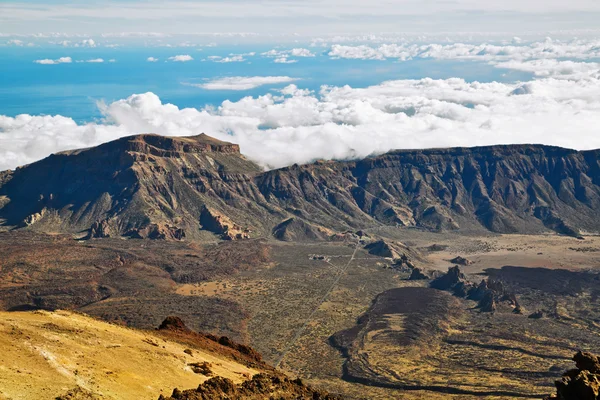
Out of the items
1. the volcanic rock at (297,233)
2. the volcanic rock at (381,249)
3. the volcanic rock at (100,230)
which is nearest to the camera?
the volcanic rock at (381,249)

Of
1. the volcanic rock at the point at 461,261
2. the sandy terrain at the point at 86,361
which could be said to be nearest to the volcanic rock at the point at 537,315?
the volcanic rock at the point at 461,261

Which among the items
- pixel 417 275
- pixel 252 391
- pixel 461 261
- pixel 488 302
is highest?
pixel 252 391

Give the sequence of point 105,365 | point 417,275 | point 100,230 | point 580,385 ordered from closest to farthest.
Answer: point 580,385
point 105,365
point 417,275
point 100,230

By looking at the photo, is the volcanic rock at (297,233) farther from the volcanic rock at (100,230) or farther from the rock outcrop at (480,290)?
the rock outcrop at (480,290)

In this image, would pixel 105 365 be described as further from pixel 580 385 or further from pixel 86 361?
pixel 580 385

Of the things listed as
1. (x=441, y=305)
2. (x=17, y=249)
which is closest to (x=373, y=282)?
(x=441, y=305)

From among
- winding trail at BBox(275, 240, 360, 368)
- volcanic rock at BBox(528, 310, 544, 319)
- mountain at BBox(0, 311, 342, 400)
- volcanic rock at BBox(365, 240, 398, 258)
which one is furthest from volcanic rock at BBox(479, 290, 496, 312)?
mountain at BBox(0, 311, 342, 400)

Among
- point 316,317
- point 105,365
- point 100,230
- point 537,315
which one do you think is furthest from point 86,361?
point 100,230

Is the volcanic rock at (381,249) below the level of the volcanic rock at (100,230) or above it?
below

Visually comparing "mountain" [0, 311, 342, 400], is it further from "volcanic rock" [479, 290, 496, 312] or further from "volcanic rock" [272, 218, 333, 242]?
"volcanic rock" [272, 218, 333, 242]

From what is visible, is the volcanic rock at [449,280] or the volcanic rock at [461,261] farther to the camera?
the volcanic rock at [461,261]

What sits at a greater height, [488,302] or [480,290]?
[488,302]
